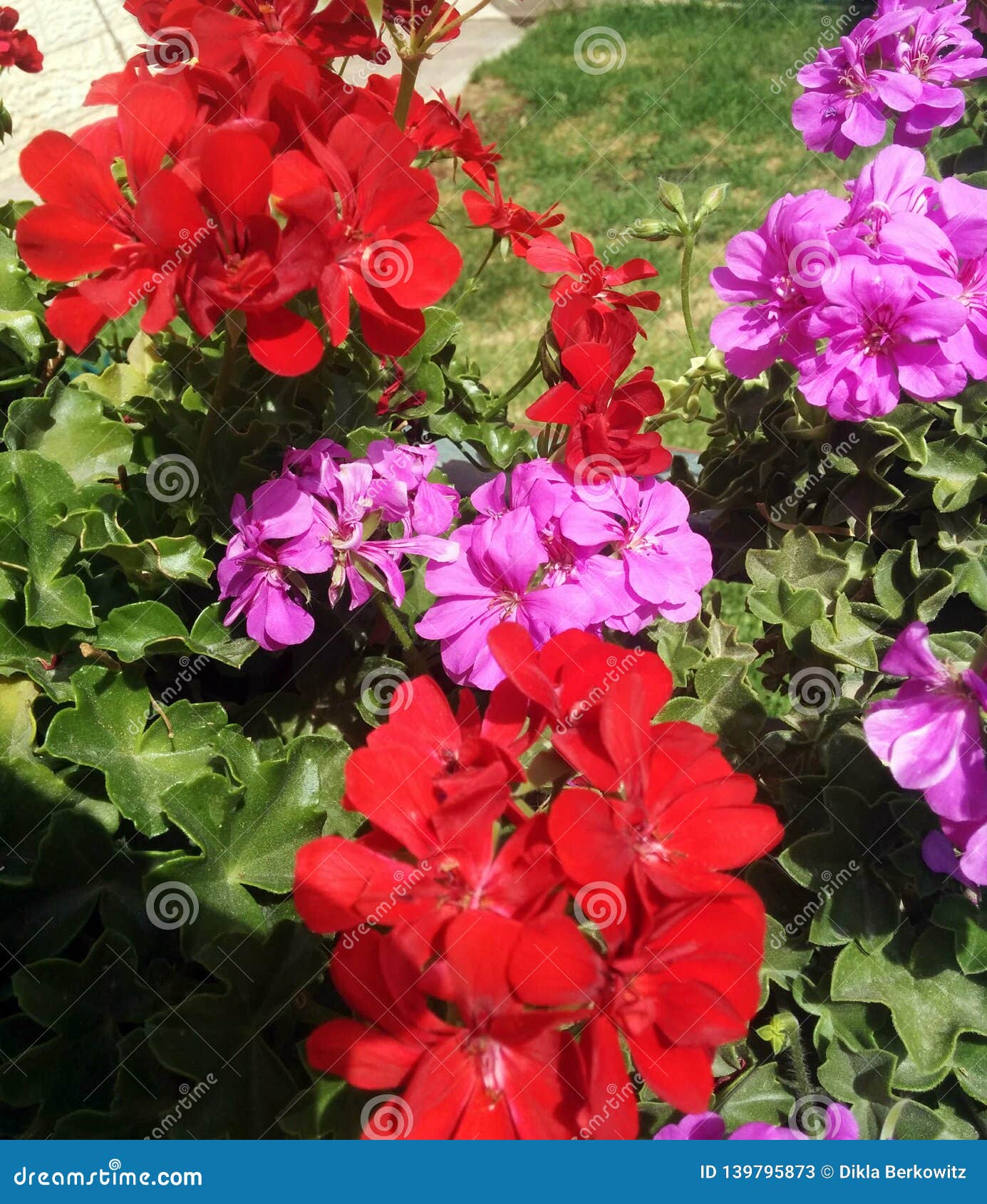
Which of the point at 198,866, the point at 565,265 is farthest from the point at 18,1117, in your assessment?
the point at 565,265

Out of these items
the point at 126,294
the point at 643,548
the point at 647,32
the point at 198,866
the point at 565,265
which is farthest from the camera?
the point at 647,32

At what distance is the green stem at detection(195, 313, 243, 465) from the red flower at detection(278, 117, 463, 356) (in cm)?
14

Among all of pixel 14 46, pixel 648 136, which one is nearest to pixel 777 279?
pixel 14 46

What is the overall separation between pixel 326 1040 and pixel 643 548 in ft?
2.05

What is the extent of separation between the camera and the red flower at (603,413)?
113 cm

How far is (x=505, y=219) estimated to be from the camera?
1.45m

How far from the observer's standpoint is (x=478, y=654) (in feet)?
3.39

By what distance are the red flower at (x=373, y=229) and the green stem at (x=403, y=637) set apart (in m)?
0.29

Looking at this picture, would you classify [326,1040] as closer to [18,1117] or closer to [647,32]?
[18,1117]

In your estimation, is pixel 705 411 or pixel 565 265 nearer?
pixel 565 265
